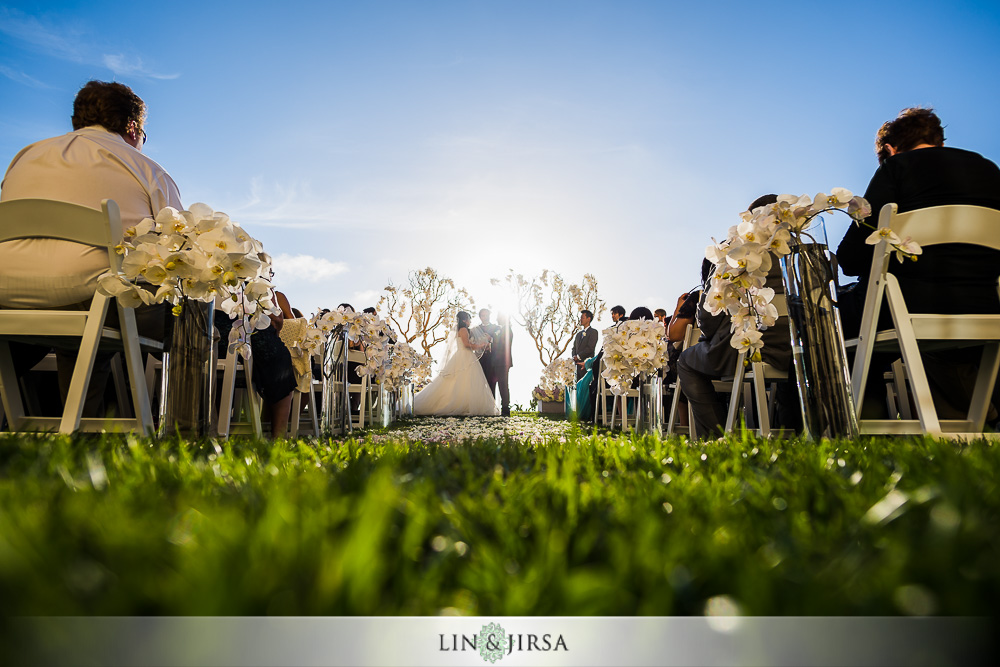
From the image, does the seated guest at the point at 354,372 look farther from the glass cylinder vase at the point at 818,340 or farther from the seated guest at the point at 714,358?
the glass cylinder vase at the point at 818,340

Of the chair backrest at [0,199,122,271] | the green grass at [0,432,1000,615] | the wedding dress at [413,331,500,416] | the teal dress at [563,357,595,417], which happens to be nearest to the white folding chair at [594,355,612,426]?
the teal dress at [563,357,595,417]

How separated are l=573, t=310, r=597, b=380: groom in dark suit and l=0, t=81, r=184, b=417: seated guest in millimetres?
9793

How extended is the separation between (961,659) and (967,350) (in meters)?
3.52

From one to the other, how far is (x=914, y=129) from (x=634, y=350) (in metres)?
2.42

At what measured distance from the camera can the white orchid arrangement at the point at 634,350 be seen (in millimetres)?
4004

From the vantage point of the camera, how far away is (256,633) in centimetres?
41

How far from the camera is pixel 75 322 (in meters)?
2.38

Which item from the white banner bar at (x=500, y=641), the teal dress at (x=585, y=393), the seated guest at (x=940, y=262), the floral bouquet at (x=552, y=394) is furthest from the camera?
the floral bouquet at (x=552, y=394)

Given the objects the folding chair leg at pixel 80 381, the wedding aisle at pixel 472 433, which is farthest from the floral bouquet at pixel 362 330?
the folding chair leg at pixel 80 381

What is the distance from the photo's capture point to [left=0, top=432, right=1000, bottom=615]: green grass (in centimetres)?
45

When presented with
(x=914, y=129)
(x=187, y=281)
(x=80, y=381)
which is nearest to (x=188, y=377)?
(x=187, y=281)

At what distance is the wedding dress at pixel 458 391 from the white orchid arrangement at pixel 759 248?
1161 centimetres

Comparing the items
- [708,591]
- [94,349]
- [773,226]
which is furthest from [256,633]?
[94,349]

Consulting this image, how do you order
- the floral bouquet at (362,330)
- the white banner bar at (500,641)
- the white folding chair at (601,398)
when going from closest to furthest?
the white banner bar at (500,641) → the floral bouquet at (362,330) → the white folding chair at (601,398)
